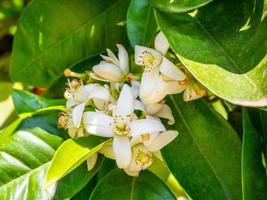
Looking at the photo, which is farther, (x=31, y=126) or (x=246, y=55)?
(x=31, y=126)

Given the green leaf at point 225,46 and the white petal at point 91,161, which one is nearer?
the green leaf at point 225,46

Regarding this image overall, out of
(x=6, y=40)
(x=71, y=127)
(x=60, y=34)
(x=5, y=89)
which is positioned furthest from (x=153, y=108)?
(x=6, y=40)

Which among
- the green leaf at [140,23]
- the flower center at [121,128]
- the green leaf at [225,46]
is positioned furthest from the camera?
the green leaf at [140,23]

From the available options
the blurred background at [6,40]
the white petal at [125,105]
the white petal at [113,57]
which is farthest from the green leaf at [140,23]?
the blurred background at [6,40]

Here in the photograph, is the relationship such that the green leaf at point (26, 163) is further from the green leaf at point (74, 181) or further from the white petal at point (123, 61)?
the white petal at point (123, 61)

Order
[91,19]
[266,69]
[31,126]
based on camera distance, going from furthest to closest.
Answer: [91,19] < [31,126] < [266,69]

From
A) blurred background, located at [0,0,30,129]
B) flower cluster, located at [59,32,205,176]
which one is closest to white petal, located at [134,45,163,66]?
flower cluster, located at [59,32,205,176]

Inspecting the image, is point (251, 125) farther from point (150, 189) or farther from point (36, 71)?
point (36, 71)

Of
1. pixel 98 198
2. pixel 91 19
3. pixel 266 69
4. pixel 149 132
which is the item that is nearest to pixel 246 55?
pixel 266 69
